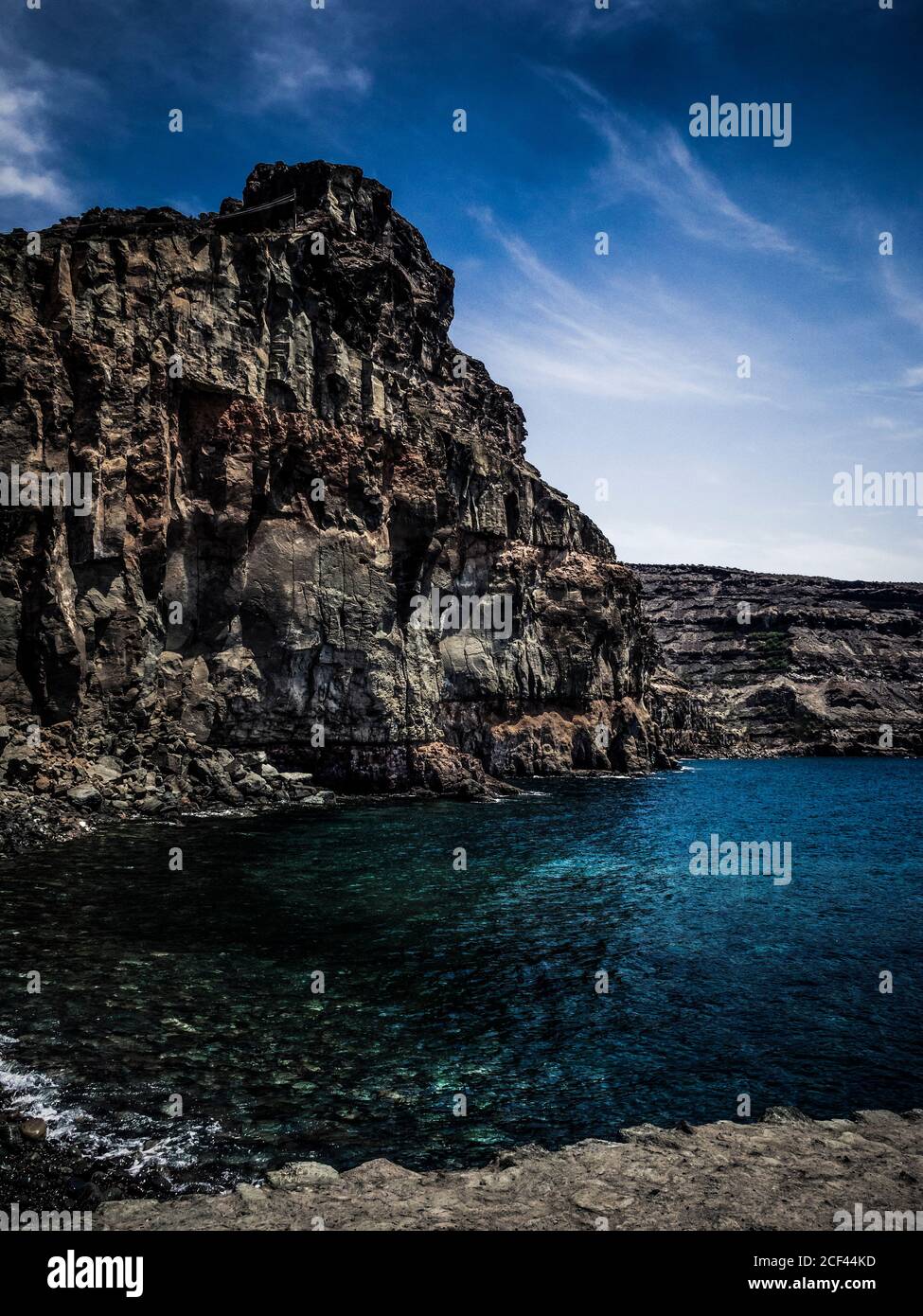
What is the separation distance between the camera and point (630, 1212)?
885 cm

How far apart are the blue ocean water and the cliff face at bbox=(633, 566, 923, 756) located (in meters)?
113

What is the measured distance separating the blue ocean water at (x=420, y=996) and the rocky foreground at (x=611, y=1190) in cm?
124

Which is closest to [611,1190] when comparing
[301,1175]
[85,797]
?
[301,1175]

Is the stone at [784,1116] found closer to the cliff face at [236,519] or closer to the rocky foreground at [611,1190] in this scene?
the rocky foreground at [611,1190]

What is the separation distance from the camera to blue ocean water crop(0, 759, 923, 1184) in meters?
12.7

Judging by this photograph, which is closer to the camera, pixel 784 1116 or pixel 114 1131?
pixel 114 1131

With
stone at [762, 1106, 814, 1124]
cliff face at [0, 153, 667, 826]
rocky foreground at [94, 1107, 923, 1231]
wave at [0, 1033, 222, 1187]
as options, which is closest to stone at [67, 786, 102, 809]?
cliff face at [0, 153, 667, 826]

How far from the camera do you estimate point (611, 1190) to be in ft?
31.3

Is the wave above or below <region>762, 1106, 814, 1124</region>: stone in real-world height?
above

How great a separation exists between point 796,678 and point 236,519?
487ft

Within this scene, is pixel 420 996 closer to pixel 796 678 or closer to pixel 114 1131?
pixel 114 1131

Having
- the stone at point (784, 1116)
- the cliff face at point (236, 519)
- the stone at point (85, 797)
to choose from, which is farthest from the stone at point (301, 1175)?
the cliff face at point (236, 519)

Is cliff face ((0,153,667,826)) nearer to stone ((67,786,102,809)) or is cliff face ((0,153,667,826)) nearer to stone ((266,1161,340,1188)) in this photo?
stone ((67,786,102,809))
